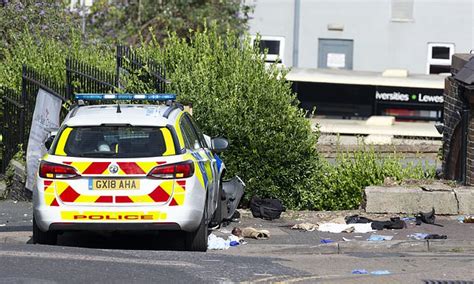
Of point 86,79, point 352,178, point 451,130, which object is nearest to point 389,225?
point 352,178

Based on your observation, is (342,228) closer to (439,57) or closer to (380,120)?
(380,120)

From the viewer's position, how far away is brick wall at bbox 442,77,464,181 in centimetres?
1647

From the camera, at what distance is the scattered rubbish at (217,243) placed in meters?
12.1

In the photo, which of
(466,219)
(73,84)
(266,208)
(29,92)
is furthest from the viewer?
(29,92)

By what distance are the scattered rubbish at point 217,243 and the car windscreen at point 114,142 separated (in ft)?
4.72

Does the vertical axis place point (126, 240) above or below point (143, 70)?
below

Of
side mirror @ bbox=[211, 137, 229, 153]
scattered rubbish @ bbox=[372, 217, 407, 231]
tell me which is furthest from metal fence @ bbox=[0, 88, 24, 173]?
scattered rubbish @ bbox=[372, 217, 407, 231]

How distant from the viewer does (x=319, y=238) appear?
41.6 ft

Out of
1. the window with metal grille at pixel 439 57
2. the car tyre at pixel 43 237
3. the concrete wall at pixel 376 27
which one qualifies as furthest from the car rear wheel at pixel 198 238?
the window with metal grille at pixel 439 57

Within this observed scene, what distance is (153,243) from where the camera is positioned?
41.2ft

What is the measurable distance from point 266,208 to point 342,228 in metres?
1.51

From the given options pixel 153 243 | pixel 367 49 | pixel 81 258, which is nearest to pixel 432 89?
pixel 367 49

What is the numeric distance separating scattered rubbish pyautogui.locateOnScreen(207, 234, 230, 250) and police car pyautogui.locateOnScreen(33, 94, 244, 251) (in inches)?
19.6

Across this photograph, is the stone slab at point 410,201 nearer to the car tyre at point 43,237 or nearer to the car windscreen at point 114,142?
the car windscreen at point 114,142
